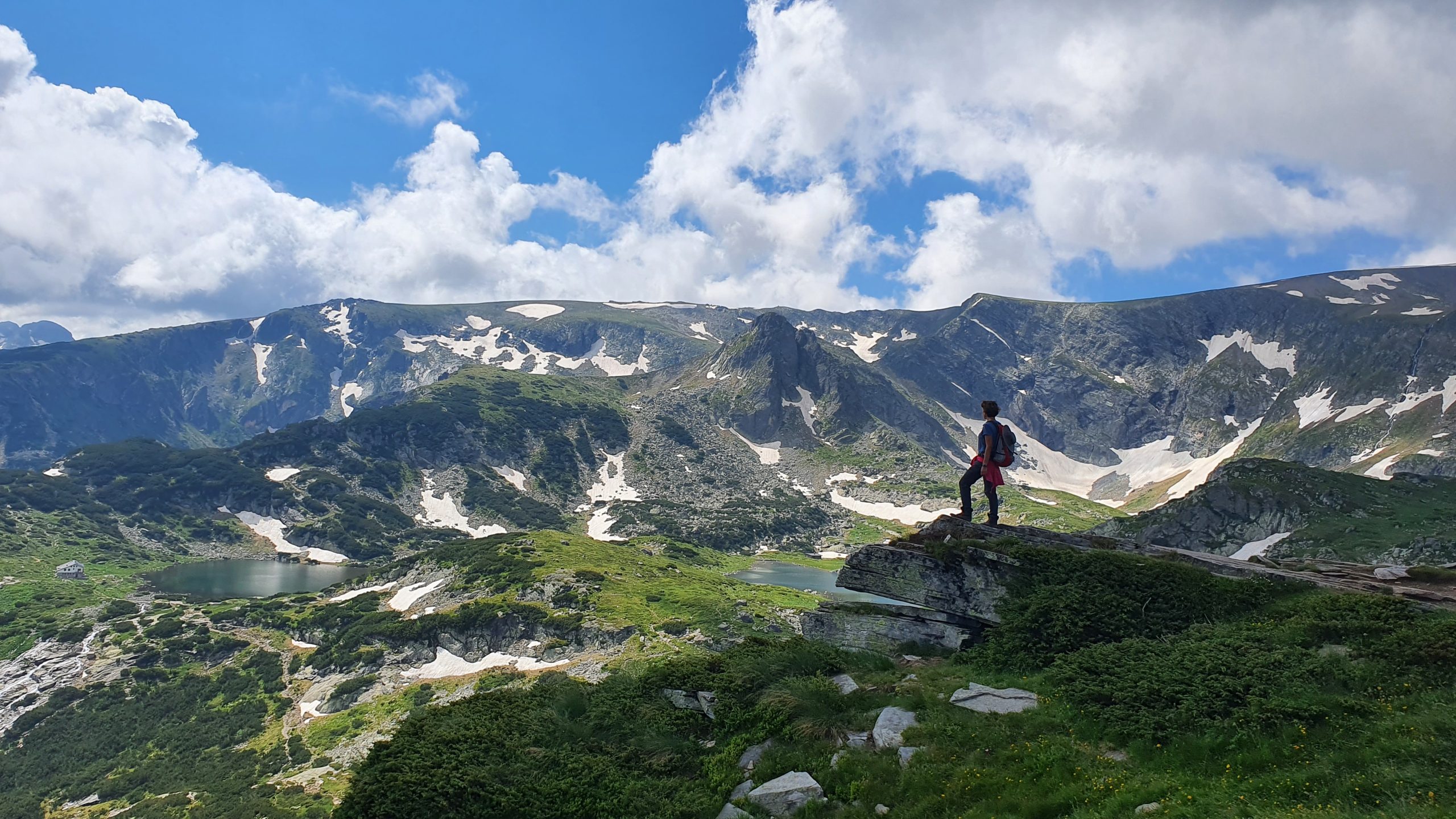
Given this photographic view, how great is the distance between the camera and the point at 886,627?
80.0 feet

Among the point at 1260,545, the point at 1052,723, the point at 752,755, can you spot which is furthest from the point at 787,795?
the point at 1260,545

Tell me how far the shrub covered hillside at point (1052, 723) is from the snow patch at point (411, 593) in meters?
103

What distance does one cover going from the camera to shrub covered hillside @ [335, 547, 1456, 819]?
1188 centimetres

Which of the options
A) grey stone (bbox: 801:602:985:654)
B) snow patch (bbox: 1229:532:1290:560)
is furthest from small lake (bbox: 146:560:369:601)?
snow patch (bbox: 1229:532:1290:560)

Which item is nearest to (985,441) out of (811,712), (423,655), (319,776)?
(811,712)

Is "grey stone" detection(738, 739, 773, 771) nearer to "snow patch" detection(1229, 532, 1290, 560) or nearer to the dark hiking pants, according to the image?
the dark hiking pants

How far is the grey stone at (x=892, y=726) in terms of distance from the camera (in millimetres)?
16031

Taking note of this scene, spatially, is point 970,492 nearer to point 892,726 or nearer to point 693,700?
point 892,726

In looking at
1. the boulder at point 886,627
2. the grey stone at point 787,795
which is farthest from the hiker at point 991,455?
the grey stone at point 787,795

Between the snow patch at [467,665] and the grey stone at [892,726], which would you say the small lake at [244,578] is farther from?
the grey stone at [892,726]

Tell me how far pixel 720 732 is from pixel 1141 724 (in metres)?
10.1

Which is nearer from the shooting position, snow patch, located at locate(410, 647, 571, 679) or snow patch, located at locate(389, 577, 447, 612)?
snow patch, located at locate(410, 647, 571, 679)

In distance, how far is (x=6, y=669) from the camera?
312ft

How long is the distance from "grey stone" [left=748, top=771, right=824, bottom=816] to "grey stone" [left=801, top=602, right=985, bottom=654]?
8822 mm
